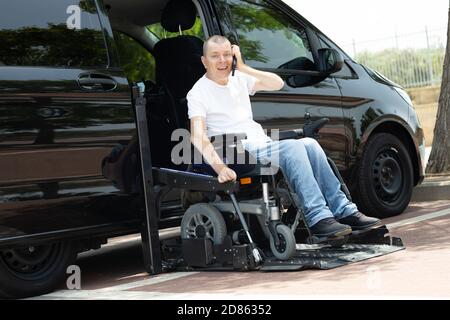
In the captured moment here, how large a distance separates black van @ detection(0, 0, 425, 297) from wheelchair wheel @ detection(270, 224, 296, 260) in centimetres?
84

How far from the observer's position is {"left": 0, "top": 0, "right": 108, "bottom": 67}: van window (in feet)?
16.8

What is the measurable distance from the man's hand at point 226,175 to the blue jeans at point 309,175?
267 mm

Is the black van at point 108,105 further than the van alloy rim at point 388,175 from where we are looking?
No

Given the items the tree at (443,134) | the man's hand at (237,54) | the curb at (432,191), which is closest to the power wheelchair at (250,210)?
the man's hand at (237,54)

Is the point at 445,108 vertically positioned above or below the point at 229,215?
above

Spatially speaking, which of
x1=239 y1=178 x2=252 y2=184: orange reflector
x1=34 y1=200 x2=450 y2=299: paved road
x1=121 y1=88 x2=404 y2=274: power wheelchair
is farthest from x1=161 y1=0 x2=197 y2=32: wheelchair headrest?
x1=34 y1=200 x2=450 y2=299: paved road

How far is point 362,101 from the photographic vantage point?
7430 millimetres

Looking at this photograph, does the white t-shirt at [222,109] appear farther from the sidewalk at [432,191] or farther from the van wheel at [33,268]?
the sidewalk at [432,191]

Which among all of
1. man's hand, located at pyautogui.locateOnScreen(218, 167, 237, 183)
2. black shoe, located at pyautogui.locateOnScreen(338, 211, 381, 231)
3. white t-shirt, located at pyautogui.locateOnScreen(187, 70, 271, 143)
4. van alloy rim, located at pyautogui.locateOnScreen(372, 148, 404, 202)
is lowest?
black shoe, located at pyautogui.locateOnScreen(338, 211, 381, 231)

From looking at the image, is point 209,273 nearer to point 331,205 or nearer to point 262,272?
point 262,272

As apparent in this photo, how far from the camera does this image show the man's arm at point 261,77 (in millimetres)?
6110

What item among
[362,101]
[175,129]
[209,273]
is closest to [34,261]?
[209,273]

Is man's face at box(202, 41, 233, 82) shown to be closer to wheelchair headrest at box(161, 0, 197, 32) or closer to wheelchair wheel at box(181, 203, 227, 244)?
wheelchair headrest at box(161, 0, 197, 32)
